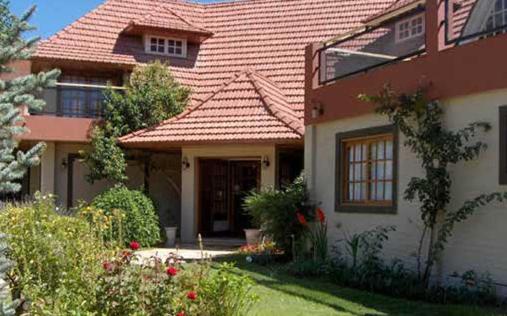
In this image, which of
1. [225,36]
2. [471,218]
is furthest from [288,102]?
[471,218]

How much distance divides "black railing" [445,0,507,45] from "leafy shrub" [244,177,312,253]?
474 cm

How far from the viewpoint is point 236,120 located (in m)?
17.6

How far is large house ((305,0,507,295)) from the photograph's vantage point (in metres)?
9.22

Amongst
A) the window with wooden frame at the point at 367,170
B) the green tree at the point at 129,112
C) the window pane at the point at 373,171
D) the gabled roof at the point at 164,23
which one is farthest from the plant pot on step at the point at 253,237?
the gabled roof at the point at 164,23


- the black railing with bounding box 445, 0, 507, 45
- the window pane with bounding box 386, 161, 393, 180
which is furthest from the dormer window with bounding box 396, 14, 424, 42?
the window pane with bounding box 386, 161, 393, 180

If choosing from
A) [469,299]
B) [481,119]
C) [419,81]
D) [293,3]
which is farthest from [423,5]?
[293,3]

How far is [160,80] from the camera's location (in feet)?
62.8

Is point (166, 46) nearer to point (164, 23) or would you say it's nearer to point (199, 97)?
point (164, 23)

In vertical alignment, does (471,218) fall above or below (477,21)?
below

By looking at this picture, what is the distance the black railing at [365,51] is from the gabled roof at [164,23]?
28.1 ft

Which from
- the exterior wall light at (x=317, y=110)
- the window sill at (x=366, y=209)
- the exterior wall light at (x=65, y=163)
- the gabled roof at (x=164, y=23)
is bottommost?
the window sill at (x=366, y=209)

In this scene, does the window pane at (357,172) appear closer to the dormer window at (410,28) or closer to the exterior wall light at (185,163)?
the dormer window at (410,28)

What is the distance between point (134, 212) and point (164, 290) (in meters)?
11.0

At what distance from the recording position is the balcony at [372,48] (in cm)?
1141
